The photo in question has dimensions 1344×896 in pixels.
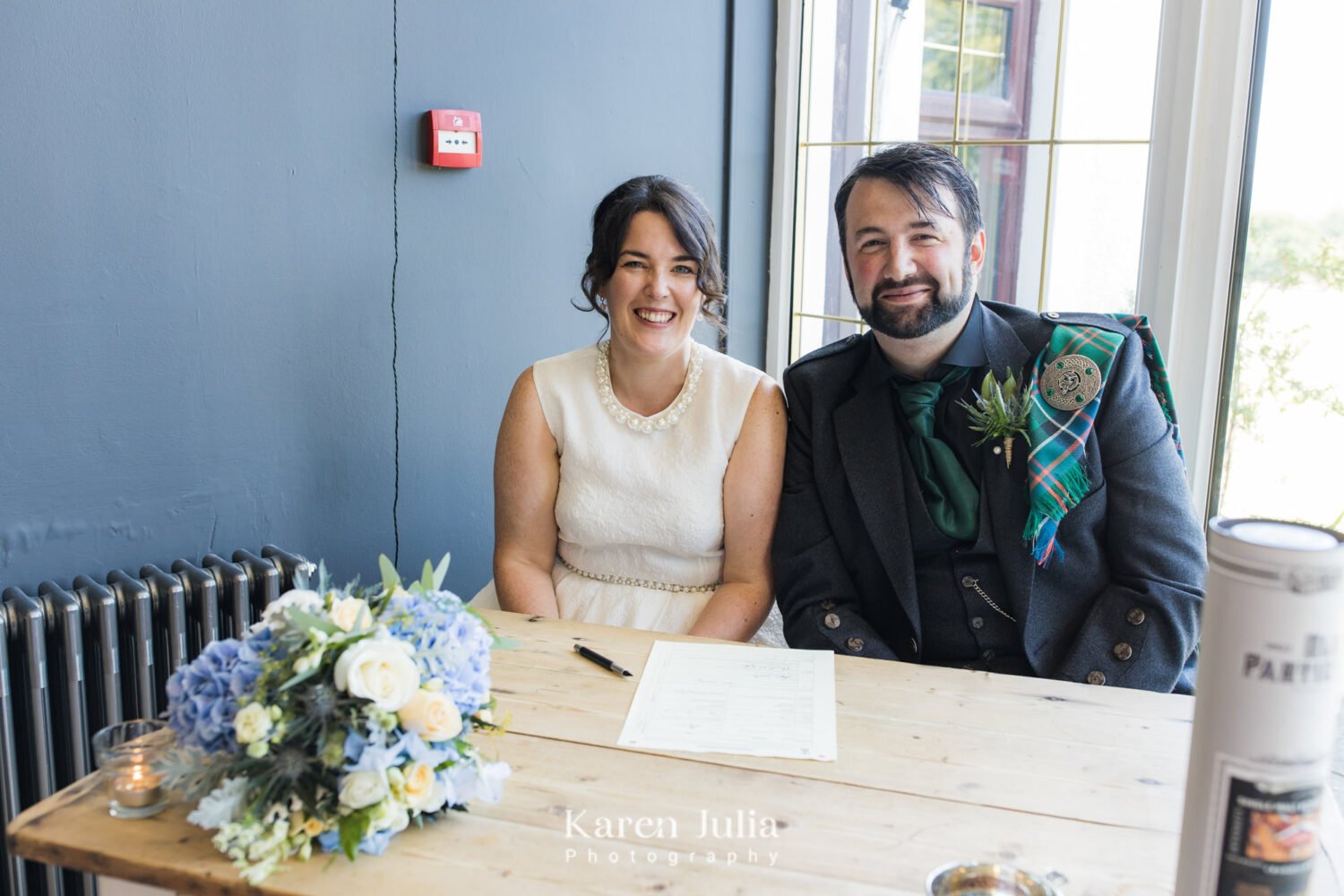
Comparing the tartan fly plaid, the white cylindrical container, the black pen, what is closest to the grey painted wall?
the black pen

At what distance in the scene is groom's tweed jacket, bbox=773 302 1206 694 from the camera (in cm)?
172

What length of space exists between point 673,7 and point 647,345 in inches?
49.6

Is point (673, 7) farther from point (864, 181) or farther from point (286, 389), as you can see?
point (286, 389)

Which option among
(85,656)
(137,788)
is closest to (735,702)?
(137,788)

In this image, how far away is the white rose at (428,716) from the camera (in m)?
0.96

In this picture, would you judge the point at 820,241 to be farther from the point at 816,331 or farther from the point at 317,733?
the point at 317,733

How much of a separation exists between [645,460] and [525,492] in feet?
0.78

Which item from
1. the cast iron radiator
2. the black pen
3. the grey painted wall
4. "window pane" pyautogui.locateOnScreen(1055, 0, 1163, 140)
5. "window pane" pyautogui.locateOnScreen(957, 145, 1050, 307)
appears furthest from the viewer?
"window pane" pyautogui.locateOnScreen(957, 145, 1050, 307)

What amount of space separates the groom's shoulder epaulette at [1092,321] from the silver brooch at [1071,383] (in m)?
0.09

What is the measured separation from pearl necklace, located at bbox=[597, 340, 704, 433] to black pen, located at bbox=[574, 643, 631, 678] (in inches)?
26.2

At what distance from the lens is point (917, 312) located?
1.86 m

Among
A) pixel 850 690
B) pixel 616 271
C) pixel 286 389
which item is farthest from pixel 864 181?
pixel 286 389

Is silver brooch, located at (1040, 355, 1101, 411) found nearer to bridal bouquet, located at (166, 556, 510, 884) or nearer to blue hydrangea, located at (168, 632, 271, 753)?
bridal bouquet, located at (166, 556, 510, 884)

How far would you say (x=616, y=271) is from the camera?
80.7 inches
